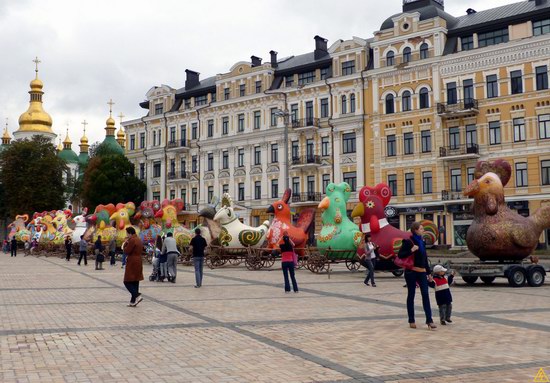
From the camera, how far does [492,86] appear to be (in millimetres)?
40656

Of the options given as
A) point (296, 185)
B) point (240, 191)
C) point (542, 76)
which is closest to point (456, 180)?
point (542, 76)

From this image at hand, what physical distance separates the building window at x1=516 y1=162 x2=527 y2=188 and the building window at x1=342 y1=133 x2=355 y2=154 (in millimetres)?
12728

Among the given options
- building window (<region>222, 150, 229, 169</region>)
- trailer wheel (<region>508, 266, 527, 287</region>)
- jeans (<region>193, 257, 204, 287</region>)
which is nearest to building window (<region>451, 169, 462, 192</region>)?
building window (<region>222, 150, 229, 169</region>)

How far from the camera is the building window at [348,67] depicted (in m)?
47.7

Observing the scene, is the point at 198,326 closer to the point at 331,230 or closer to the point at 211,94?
the point at 331,230

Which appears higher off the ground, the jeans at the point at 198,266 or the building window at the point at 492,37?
the building window at the point at 492,37

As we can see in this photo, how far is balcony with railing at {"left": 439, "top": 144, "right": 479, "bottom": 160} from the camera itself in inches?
1593

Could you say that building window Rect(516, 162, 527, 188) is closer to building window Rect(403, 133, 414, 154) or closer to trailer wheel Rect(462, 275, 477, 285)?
building window Rect(403, 133, 414, 154)

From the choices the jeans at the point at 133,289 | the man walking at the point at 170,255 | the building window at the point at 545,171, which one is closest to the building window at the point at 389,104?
the building window at the point at 545,171

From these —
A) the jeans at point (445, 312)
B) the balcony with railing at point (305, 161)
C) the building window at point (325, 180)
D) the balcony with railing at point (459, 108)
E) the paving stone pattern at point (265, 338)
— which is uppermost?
the balcony with railing at point (459, 108)

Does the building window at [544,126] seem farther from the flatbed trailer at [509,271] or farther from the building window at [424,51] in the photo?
the flatbed trailer at [509,271]

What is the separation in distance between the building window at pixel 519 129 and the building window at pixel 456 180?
4.35m

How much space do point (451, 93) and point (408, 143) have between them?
4.70 meters

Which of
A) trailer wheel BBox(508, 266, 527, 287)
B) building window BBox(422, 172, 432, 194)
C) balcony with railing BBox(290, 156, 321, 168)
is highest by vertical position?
balcony with railing BBox(290, 156, 321, 168)
